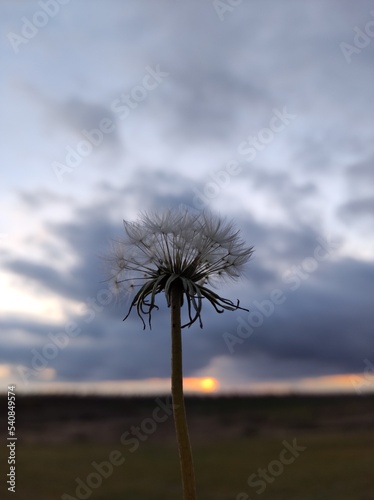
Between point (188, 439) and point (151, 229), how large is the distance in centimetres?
298

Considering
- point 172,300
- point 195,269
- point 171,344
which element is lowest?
point 171,344

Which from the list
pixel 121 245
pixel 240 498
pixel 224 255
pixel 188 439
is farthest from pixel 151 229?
pixel 240 498

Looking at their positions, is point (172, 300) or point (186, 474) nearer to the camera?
point (186, 474)

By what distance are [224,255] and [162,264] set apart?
1045 mm

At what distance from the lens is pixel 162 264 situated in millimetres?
7684

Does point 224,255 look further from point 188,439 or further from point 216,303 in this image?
point 188,439

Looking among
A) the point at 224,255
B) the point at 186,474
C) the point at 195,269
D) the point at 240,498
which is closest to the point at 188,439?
the point at 186,474

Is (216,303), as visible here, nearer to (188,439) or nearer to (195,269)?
(195,269)

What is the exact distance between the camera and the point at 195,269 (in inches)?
300

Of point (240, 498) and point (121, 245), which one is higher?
point (121, 245)

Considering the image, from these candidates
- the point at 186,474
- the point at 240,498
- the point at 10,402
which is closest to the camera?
the point at 186,474

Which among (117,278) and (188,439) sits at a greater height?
(117,278)

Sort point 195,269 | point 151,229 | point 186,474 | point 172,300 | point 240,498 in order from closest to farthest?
1. point 186,474
2. point 172,300
3. point 195,269
4. point 151,229
5. point 240,498

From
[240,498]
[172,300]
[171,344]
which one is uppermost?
[172,300]
